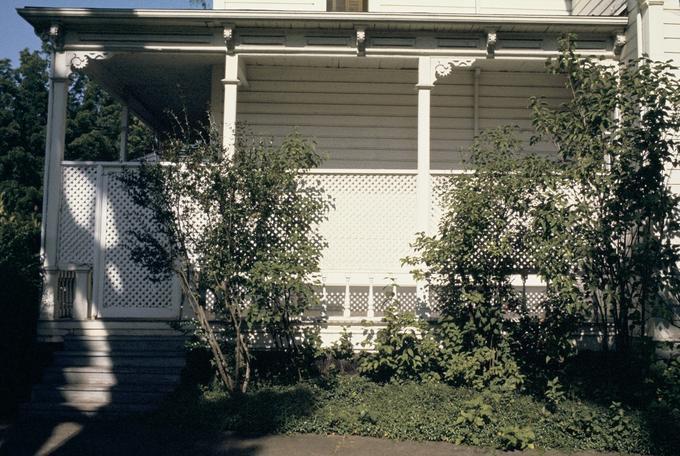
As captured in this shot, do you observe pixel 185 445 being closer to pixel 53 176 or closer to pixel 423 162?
pixel 53 176

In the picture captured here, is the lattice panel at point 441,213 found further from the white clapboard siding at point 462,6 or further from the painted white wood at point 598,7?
the white clapboard siding at point 462,6

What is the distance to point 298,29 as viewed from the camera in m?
9.38

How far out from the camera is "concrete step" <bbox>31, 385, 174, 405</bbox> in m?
7.69

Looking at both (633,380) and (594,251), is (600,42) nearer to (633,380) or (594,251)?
(594,251)

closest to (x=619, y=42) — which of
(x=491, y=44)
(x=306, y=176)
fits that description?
(x=491, y=44)

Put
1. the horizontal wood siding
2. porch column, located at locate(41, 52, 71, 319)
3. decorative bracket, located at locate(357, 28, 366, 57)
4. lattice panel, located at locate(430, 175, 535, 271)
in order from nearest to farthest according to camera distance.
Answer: lattice panel, located at locate(430, 175, 535, 271) → porch column, located at locate(41, 52, 71, 319) → decorative bracket, located at locate(357, 28, 366, 57) → the horizontal wood siding

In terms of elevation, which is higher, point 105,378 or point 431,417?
point 105,378

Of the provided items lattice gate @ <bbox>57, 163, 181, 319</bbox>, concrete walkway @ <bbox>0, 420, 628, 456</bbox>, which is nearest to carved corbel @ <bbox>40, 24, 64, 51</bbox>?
lattice gate @ <bbox>57, 163, 181, 319</bbox>

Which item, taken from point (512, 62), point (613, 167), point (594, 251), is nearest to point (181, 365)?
point (594, 251)

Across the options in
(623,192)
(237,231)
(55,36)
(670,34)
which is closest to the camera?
(623,192)

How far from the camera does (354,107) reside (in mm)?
11500

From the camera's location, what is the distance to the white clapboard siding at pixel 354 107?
451 inches

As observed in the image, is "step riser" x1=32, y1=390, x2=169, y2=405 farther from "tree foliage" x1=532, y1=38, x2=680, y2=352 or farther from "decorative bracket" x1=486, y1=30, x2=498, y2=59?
"decorative bracket" x1=486, y1=30, x2=498, y2=59

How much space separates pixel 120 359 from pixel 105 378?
12.4 inches
